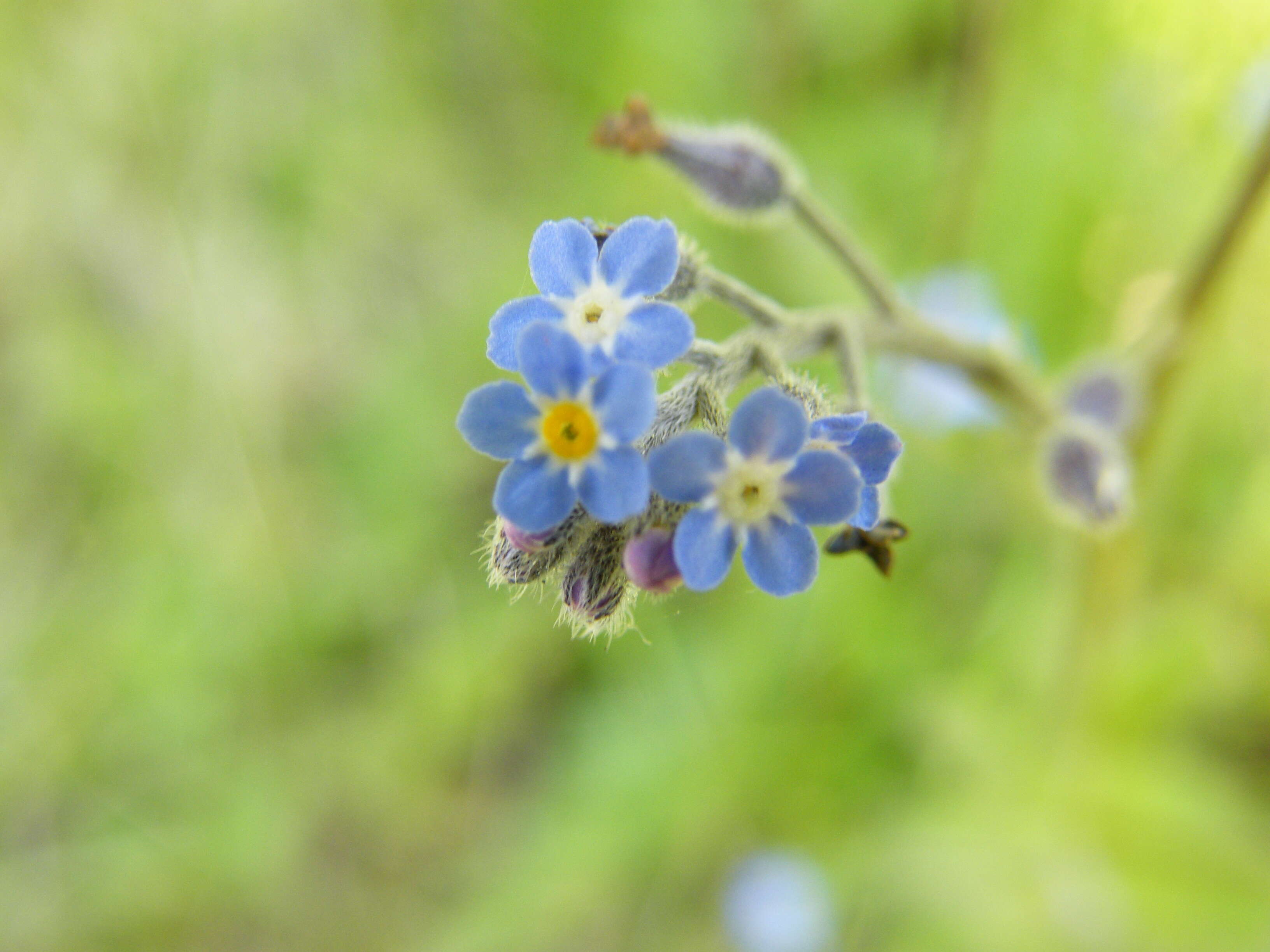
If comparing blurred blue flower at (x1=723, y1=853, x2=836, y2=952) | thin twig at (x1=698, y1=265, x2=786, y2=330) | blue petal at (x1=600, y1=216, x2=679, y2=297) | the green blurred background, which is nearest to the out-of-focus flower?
the green blurred background

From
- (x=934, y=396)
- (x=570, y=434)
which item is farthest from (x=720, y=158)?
(x=934, y=396)

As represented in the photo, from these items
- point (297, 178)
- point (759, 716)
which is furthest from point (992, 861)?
point (297, 178)

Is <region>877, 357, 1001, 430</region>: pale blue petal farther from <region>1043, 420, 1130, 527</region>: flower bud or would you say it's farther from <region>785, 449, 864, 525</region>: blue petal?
<region>785, 449, 864, 525</region>: blue petal

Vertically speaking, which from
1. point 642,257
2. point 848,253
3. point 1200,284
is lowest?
point 642,257

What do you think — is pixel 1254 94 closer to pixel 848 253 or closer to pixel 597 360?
pixel 848 253

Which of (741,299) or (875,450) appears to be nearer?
(875,450)
